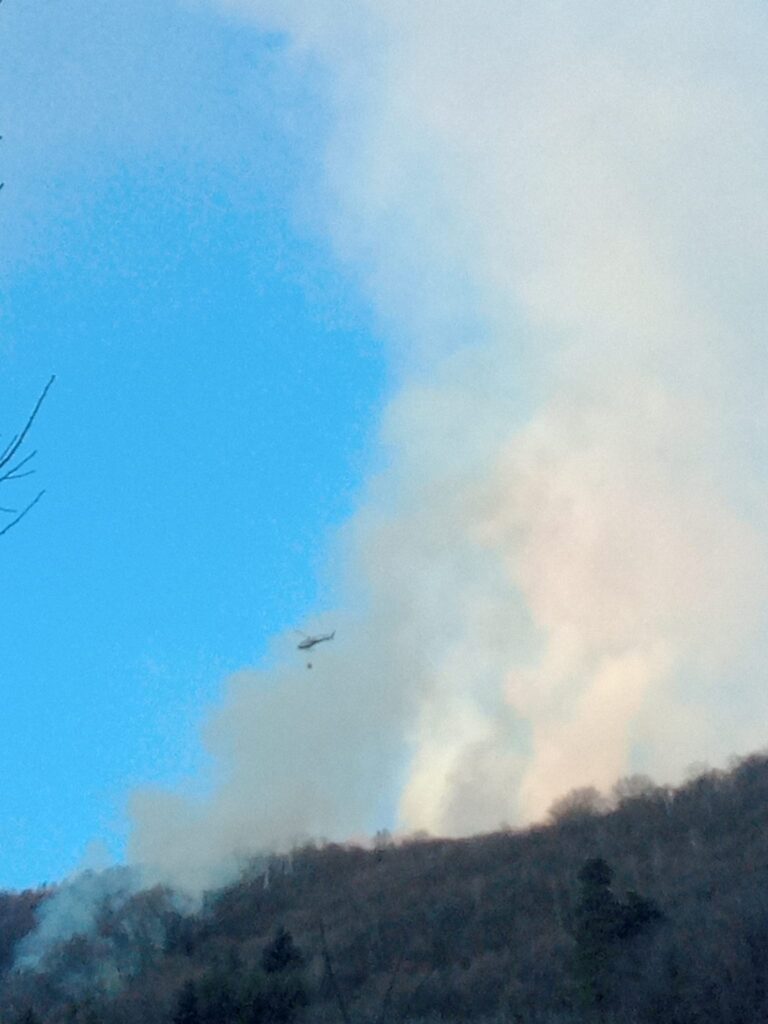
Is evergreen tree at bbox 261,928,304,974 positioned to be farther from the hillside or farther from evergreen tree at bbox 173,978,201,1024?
evergreen tree at bbox 173,978,201,1024

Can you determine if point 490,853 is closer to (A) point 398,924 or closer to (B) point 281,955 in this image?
(A) point 398,924

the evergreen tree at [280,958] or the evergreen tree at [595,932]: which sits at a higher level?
the evergreen tree at [280,958]

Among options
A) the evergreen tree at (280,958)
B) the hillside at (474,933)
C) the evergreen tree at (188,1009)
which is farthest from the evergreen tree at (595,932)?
the evergreen tree at (280,958)

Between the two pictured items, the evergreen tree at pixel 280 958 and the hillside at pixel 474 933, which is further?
the evergreen tree at pixel 280 958

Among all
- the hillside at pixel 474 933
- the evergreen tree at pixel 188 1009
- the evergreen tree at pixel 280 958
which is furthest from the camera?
the evergreen tree at pixel 280 958

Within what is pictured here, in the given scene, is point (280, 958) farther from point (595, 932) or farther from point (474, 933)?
point (474, 933)

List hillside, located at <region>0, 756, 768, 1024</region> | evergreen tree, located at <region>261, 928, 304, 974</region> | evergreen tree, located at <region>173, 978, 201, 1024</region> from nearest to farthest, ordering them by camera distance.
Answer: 1. hillside, located at <region>0, 756, 768, 1024</region>
2. evergreen tree, located at <region>173, 978, 201, 1024</region>
3. evergreen tree, located at <region>261, 928, 304, 974</region>

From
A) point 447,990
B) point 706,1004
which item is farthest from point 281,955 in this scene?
point 706,1004

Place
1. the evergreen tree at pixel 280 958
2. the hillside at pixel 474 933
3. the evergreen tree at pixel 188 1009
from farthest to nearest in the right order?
the evergreen tree at pixel 280 958 → the evergreen tree at pixel 188 1009 → the hillside at pixel 474 933

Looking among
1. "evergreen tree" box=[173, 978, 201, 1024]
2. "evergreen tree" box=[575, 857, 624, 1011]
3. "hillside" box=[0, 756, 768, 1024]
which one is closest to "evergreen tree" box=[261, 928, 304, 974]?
"hillside" box=[0, 756, 768, 1024]

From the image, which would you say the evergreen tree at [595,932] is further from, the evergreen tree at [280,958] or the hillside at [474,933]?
the evergreen tree at [280,958]

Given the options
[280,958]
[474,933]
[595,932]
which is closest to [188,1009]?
[280,958]
